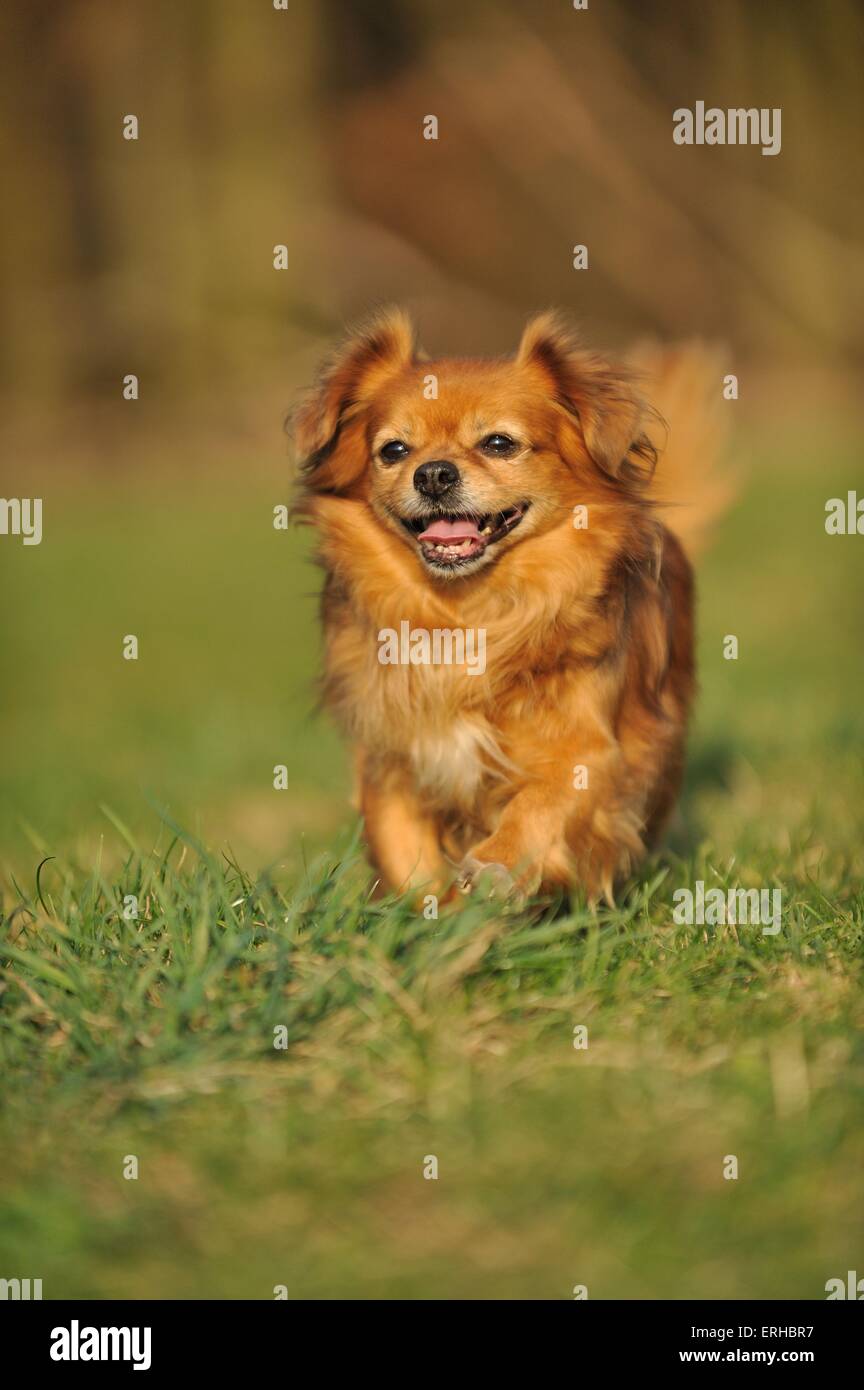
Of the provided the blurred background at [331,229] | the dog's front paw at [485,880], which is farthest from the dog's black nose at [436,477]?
the blurred background at [331,229]

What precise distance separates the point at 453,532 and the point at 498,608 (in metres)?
0.22

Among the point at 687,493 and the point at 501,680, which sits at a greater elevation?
the point at 687,493

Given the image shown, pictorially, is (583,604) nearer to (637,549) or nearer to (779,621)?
(637,549)

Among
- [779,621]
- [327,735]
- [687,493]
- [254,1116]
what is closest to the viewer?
[254,1116]

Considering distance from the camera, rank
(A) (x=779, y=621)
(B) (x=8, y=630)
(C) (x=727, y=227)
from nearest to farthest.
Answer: (A) (x=779, y=621)
(B) (x=8, y=630)
(C) (x=727, y=227)

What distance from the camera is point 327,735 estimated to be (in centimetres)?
716

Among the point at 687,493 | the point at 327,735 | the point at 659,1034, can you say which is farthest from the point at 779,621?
the point at 659,1034

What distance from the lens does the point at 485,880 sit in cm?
324

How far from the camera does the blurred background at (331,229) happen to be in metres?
Result: 13.1

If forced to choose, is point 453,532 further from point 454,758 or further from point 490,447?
point 454,758

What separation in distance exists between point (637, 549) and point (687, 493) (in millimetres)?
1021

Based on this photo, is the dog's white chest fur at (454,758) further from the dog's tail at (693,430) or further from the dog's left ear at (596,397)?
the dog's tail at (693,430)

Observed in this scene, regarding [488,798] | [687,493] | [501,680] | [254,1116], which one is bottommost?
[254,1116]

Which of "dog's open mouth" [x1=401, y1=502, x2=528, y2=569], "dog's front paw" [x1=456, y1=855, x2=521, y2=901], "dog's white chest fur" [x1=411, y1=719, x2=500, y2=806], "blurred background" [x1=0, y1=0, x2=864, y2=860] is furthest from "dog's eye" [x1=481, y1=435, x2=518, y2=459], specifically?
"blurred background" [x1=0, y1=0, x2=864, y2=860]
